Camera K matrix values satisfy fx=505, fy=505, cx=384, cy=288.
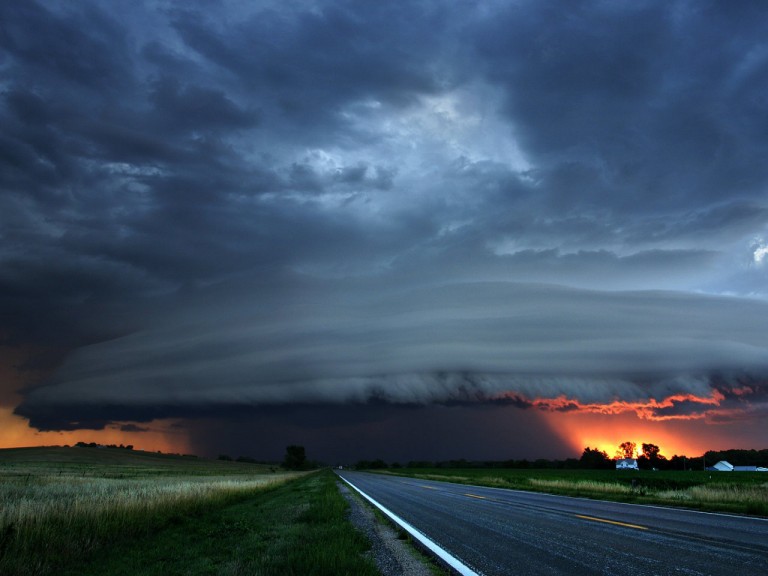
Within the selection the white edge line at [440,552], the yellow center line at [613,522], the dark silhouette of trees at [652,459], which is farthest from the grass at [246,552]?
the dark silhouette of trees at [652,459]

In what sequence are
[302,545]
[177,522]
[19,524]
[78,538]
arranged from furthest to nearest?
[177,522] → [78,538] → [19,524] → [302,545]

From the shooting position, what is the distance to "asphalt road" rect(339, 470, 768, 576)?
8125 mm

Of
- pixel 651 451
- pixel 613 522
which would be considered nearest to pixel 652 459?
pixel 651 451

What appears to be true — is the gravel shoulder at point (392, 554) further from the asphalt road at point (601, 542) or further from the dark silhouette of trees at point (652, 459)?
the dark silhouette of trees at point (652, 459)

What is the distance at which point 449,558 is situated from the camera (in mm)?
9266

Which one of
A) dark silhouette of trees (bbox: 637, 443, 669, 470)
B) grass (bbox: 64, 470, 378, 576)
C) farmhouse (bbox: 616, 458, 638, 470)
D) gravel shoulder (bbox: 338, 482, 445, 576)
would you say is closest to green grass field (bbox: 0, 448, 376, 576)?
grass (bbox: 64, 470, 378, 576)

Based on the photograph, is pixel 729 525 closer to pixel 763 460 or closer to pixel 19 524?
pixel 19 524

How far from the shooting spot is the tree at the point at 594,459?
184 metres

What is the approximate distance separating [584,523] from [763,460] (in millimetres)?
202165

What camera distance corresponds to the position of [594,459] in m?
189

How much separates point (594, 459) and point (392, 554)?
670ft

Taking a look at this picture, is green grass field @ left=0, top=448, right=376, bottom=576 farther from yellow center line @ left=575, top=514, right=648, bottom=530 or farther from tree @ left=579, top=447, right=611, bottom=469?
tree @ left=579, top=447, right=611, bottom=469

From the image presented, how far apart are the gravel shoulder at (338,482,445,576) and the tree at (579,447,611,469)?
192 m

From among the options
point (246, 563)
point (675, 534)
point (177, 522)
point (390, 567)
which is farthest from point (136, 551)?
point (675, 534)
